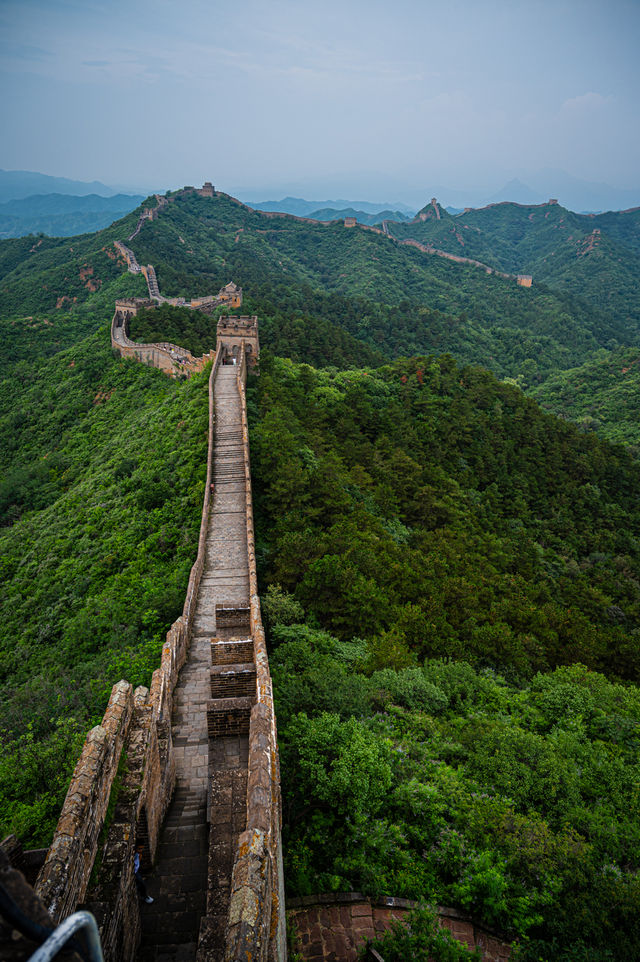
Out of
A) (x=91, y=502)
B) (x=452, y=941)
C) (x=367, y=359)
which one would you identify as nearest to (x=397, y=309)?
(x=367, y=359)

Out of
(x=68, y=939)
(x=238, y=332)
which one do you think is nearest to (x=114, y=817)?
(x=68, y=939)

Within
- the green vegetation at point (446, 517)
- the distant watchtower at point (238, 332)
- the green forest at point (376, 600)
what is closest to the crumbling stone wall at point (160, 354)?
the green forest at point (376, 600)

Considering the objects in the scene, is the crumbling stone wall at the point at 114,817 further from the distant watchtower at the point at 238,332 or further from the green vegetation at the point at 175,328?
the green vegetation at the point at 175,328

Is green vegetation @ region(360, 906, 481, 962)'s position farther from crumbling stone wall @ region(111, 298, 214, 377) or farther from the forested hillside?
the forested hillside

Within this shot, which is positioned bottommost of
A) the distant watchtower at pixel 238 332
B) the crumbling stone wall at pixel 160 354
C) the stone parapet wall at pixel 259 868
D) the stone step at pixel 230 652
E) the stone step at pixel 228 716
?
the stone step at pixel 228 716

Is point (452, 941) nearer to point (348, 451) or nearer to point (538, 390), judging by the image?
point (348, 451)
